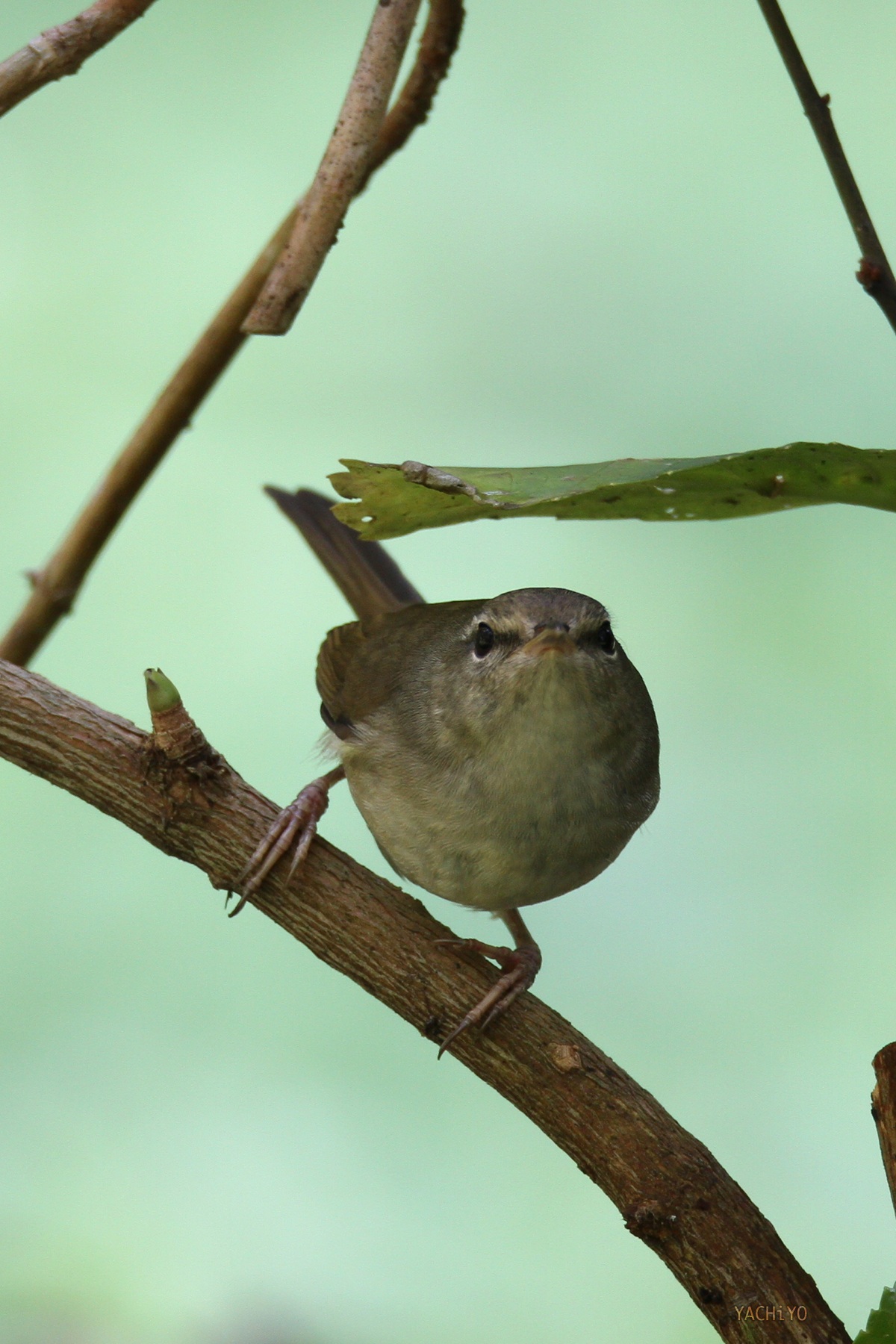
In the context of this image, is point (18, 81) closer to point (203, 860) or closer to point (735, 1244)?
point (203, 860)

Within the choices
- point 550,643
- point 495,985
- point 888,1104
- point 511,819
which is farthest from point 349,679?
point 888,1104

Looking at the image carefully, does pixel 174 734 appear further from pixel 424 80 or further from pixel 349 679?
pixel 424 80

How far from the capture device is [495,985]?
210 cm

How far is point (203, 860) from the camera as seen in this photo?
201 cm

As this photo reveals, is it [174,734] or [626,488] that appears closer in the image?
[626,488]

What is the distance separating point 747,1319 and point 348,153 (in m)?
1.69

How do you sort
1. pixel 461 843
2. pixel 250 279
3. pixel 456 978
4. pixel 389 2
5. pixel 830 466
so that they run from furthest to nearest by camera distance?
pixel 250 279
pixel 461 843
pixel 456 978
pixel 389 2
pixel 830 466

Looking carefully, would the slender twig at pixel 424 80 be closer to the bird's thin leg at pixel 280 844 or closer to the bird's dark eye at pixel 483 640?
the bird's dark eye at pixel 483 640

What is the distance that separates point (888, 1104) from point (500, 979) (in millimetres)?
666

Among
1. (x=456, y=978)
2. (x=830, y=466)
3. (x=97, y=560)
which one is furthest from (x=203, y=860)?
(x=830, y=466)

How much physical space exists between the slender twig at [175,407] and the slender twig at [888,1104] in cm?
169

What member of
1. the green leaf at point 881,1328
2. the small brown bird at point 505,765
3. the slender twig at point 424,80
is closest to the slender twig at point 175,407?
the slender twig at point 424,80

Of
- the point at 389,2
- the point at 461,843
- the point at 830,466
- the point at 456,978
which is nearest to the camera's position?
the point at 830,466

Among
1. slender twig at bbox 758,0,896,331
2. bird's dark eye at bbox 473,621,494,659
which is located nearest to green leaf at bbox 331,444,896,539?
slender twig at bbox 758,0,896,331
